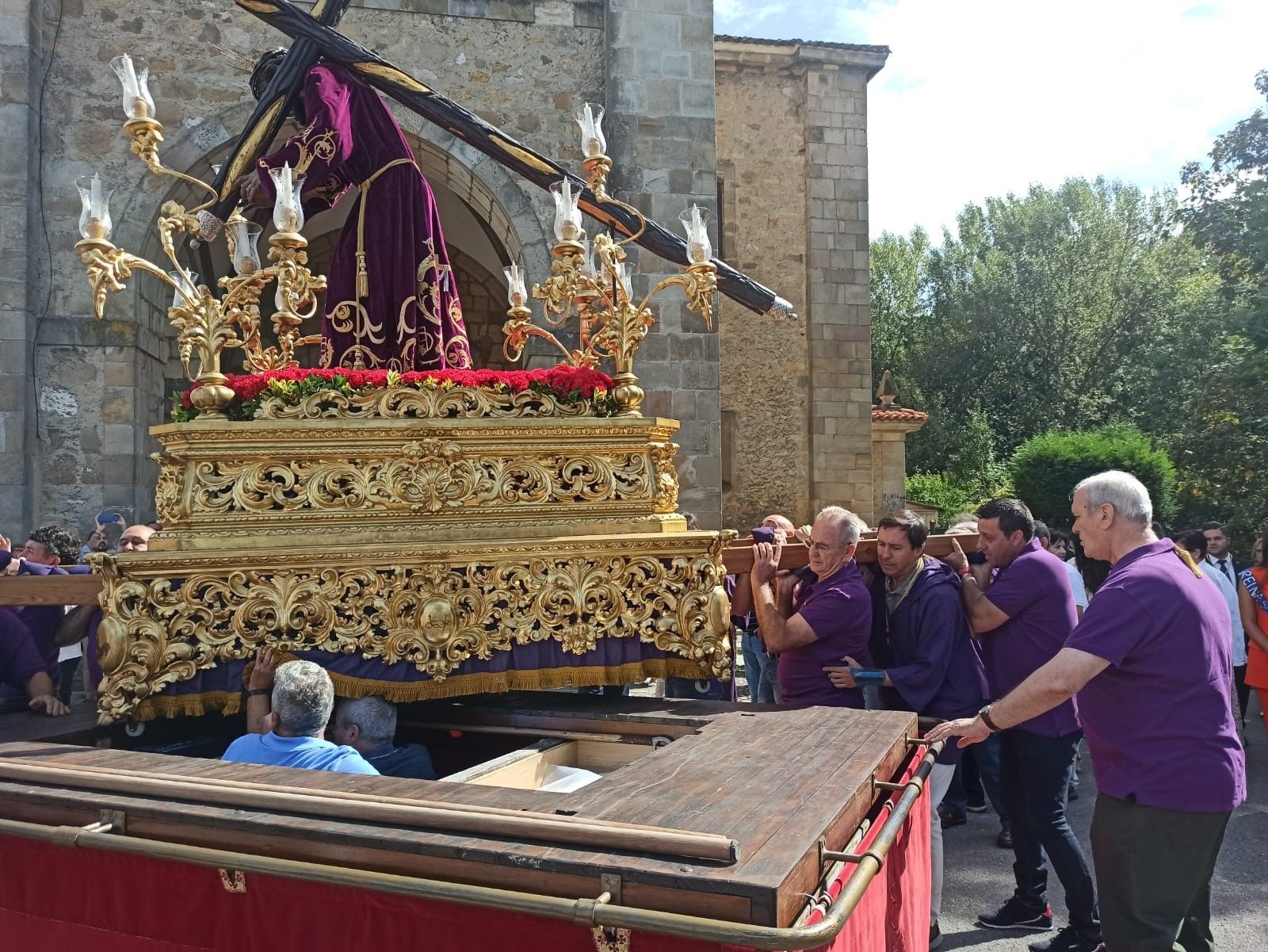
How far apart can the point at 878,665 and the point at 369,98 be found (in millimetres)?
3625

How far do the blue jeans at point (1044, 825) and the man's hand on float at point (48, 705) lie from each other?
3924 mm

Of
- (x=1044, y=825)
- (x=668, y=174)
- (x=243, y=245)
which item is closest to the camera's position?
(x=1044, y=825)

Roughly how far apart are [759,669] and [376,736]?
13.5ft

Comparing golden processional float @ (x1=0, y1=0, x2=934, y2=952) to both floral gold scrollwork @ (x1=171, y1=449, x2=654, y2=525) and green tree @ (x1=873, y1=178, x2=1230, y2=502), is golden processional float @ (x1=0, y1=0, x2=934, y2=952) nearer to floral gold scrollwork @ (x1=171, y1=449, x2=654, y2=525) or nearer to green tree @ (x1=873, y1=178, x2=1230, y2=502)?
floral gold scrollwork @ (x1=171, y1=449, x2=654, y2=525)

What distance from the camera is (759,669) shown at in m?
7.29

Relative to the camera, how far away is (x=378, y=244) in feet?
14.9

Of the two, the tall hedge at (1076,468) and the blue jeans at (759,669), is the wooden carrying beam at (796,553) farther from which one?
the tall hedge at (1076,468)

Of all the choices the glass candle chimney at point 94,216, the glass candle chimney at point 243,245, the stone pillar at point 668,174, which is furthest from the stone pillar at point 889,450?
the glass candle chimney at point 94,216

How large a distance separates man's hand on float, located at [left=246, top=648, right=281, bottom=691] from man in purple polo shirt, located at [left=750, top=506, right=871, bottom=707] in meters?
1.96

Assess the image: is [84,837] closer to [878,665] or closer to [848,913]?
[848,913]

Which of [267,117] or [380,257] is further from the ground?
[267,117]

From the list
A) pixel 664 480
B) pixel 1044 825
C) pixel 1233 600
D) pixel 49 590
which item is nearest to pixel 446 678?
pixel 664 480

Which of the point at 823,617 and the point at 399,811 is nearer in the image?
the point at 399,811

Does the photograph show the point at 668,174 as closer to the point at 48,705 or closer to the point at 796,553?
the point at 796,553
